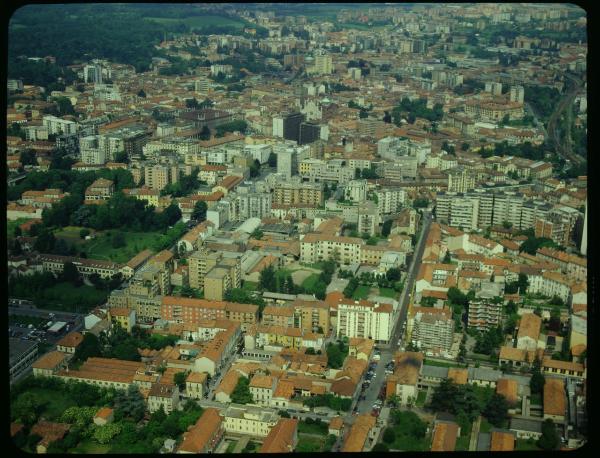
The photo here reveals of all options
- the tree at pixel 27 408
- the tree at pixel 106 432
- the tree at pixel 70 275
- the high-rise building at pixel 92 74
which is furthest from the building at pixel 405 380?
the high-rise building at pixel 92 74

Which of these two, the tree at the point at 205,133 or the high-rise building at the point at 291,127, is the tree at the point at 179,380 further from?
the tree at the point at 205,133

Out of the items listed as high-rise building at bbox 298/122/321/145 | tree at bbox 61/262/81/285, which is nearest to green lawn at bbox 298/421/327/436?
tree at bbox 61/262/81/285

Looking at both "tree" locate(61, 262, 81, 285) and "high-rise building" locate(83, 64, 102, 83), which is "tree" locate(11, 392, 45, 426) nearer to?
"tree" locate(61, 262, 81, 285)

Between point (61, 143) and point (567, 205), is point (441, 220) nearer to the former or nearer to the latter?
point (567, 205)

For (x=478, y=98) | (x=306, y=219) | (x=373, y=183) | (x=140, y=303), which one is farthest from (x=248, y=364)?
(x=478, y=98)

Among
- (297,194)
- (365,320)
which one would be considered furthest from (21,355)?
(297,194)

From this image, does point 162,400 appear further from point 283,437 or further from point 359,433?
point 359,433
